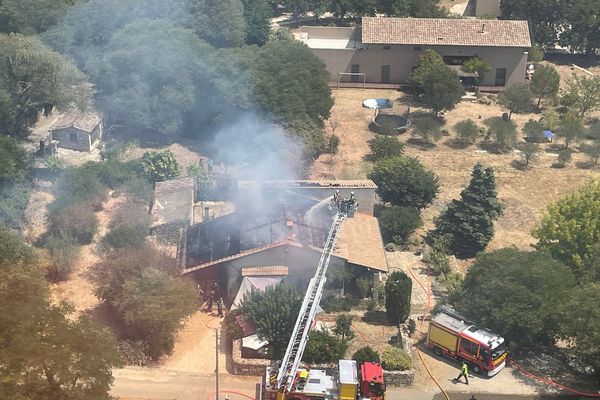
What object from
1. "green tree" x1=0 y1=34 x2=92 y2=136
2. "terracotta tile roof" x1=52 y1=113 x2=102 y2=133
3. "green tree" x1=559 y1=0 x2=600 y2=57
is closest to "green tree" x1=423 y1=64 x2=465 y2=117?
"green tree" x1=559 y1=0 x2=600 y2=57

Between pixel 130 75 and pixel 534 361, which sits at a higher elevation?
pixel 130 75

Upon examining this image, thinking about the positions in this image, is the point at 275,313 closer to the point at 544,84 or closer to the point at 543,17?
the point at 544,84

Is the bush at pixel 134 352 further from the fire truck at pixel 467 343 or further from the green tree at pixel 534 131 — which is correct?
the green tree at pixel 534 131

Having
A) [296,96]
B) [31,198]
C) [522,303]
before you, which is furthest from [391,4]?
[522,303]

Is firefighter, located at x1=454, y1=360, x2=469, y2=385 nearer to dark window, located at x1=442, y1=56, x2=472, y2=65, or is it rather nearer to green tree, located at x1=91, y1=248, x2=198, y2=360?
green tree, located at x1=91, y1=248, x2=198, y2=360

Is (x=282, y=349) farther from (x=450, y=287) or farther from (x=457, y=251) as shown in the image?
(x=457, y=251)

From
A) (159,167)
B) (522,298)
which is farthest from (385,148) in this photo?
(522,298)
